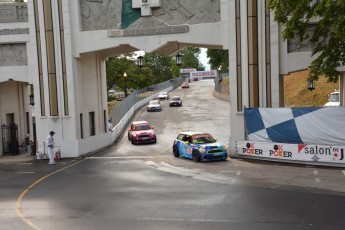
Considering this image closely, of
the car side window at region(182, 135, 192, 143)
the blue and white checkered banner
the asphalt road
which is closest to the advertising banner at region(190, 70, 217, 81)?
the asphalt road

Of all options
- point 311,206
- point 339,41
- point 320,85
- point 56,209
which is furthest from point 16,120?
point 320,85

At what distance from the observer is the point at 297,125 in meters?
21.6

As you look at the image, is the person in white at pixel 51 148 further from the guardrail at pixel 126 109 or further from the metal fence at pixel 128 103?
the metal fence at pixel 128 103

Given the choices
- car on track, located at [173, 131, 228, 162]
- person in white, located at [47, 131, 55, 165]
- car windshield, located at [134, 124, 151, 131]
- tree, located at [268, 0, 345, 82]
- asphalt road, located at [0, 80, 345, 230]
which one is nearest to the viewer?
asphalt road, located at [0, 80, 345, 230]

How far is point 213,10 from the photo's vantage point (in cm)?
2525

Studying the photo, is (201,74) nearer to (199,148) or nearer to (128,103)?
(128,103)

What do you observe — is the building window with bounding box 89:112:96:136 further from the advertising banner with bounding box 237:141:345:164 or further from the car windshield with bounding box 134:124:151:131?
the advertising banner with bounding box 237:141:345:164

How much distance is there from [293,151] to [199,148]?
4623 mm

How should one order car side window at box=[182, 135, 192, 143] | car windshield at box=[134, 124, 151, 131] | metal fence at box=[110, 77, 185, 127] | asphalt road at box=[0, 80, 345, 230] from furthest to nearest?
metal fence at box=[110, 77, 185, 127]
car windshield at box=[134, 124, 151, 131]
car side window at box=[182, 135, 192, 143]
asphalt road at box=[0, 80, 345, 230]

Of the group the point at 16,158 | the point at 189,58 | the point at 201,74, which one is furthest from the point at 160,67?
the point at 16,158

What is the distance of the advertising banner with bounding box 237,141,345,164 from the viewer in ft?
65.2

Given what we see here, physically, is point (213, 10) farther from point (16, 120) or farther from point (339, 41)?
point (16, 120)

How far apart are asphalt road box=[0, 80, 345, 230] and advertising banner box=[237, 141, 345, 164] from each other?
2.40 feet

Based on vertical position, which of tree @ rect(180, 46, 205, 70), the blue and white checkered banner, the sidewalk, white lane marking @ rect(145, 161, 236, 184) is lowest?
the sidewalk
